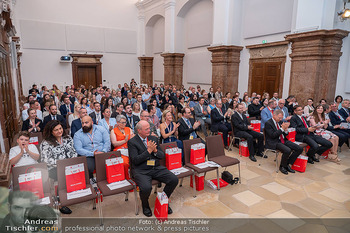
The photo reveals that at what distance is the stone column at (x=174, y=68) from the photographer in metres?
13.8

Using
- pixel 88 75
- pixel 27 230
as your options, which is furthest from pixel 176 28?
pixel 27 230

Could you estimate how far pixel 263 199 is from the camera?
12.1 feet

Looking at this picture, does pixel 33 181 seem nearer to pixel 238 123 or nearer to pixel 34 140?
pixel 34 140

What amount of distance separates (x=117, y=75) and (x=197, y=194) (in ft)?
46.8

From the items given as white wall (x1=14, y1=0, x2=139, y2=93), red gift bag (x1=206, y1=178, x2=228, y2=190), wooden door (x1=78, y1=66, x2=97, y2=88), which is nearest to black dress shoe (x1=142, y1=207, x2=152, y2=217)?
red gift bag (x1=206, y1=178, x2=228, y2=190)

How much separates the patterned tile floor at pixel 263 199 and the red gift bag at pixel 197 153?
0.54 meters

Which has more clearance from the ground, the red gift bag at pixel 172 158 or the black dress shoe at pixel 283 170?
the red gift bag at pixel 172 158

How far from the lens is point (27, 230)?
77 cm

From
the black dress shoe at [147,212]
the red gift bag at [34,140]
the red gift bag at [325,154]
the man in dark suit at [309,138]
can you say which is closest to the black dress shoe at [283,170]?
the man in dark suit at [309,138]

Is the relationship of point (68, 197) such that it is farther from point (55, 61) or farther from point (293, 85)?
point (55, 61)

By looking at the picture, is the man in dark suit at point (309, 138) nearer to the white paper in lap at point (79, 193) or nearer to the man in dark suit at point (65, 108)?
the white paper in lap at point (79, 193)

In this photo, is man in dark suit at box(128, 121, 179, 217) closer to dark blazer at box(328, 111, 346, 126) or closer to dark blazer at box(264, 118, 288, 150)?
dark blazer at box(264, 118, 288, 150)

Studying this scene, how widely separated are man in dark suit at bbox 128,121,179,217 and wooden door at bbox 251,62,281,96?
7.15m

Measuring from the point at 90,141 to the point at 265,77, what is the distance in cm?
781
